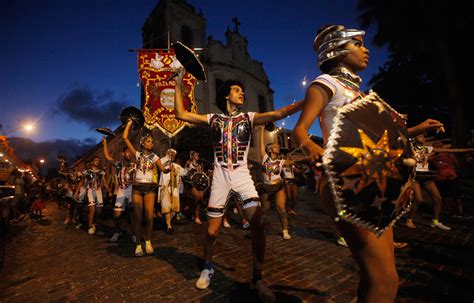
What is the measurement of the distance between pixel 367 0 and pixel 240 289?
25.9 m

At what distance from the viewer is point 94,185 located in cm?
816

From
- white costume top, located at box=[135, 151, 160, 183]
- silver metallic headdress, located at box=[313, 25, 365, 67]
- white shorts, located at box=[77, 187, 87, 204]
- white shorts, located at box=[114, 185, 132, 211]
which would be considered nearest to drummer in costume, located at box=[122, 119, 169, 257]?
white costume top, located at box=[135, 151, 160, 183]

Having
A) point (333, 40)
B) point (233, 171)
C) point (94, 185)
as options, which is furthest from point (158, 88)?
point (333, 40)

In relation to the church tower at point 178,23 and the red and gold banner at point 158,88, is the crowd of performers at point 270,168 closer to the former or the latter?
the red and gold banner at point 158,88

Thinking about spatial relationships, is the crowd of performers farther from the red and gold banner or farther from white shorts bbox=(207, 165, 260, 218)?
the red and gold banner

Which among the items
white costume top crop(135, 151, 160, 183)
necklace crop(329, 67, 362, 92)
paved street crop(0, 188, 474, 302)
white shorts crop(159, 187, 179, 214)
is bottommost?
paved street crop(0, 188, 474, 302)

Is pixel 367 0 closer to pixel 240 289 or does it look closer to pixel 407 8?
pixel 407 8

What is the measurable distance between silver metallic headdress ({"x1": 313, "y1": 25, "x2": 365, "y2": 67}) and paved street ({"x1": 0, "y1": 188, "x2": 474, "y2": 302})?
8.52ft

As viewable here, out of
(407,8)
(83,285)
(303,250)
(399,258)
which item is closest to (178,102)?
(83,285)

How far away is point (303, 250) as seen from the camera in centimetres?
481

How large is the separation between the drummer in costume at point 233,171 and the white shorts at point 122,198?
4.09 meters

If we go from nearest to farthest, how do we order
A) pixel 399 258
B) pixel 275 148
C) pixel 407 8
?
pixel 399 258, pixel 275 148, pixel 407 8

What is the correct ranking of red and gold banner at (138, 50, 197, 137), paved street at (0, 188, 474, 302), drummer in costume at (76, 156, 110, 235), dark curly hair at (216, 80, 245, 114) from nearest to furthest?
paved street at (0, 188, 474, 302) → dark curly hair at (216, 80, 245, 114) → drummer in costume at (76, 156, 110, 235) → red and gold banner at (138, 50, 197, 137)

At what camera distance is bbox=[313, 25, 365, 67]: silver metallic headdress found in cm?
197
